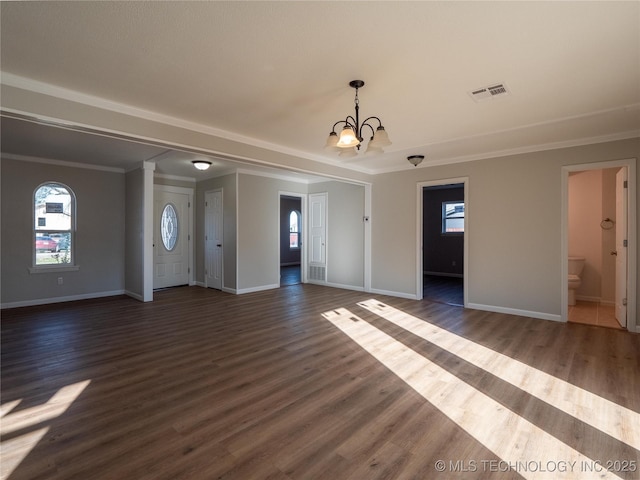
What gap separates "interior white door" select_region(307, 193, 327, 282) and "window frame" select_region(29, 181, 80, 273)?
4.80 metres

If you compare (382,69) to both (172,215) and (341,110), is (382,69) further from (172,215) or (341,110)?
(172,215)

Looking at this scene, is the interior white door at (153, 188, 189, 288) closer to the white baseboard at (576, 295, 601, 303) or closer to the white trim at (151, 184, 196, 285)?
the white trim at (151, 184, 196, 285)

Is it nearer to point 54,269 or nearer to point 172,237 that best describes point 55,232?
point 54,269

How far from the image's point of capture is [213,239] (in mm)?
7191

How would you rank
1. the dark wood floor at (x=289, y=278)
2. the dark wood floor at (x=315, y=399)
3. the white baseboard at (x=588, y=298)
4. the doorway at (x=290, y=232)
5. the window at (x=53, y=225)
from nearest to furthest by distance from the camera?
1. the dark wood floor at (x=315, y=399)
2. the window at (x=53, y=225)
3. the white baseboard at (x=588, y=298)
4. the dark wood floor at (x=289, y=278)
5. the doorway at (x=290, y=232)

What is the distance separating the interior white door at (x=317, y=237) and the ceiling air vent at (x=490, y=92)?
469 cm

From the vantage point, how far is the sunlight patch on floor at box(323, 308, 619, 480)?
1.84 metres

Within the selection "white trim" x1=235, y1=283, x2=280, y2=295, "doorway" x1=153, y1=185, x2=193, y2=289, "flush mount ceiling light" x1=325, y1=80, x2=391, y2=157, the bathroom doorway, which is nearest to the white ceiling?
"flush mount ceiling light" x1=325, y1=80, x2=391, y2=157

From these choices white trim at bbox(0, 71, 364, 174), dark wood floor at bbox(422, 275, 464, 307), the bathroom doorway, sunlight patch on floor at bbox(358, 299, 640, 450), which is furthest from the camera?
dark wood floor at bbox(422, 275, 464, 307)

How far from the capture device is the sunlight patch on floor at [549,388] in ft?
6.95

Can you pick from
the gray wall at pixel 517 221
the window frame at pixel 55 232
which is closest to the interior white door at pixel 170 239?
the window frame at pixel 55 232

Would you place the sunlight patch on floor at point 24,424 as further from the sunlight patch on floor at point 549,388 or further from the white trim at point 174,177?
the white trim at point 174,177

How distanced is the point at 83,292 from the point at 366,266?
18.4 feet

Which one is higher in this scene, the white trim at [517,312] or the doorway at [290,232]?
the doorway at [290,232]
